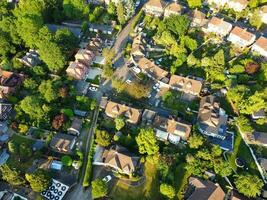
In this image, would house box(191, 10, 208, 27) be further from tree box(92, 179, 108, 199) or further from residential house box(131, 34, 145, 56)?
tree box(92, 179, 108, 199)

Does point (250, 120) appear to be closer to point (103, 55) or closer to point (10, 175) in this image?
point (103, 55)

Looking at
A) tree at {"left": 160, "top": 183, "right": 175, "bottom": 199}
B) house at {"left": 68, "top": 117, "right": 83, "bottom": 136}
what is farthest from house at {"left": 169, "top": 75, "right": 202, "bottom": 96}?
tree at {"left": 160, "top": 183, "right": 175, "bottom": 199}

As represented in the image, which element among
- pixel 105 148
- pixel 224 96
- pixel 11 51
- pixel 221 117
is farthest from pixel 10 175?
pixel 224 96

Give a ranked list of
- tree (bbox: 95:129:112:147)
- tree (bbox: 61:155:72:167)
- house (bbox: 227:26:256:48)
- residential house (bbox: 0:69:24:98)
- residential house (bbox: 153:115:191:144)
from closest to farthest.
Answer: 1. tree (bbox: 61:155:72:167)
2. tree (bbox: 95:129:112:147)
3. residential house (bbox: 153:115:191:144)
4. residential house (bbox: 0:69:24:98)
5. house (bbox: 227:26:256:48)

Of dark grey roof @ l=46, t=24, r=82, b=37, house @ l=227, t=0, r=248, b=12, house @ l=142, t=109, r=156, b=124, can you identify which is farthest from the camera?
house @ l=227, t=0, r=248, b=12

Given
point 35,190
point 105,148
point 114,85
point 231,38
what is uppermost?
point 231,38

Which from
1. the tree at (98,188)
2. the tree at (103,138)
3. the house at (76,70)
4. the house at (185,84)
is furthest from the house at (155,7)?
the tree at (98,188)

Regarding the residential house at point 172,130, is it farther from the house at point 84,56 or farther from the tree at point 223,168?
the house at point 84,56

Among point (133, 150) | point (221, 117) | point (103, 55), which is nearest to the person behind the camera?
point (133, 150)
